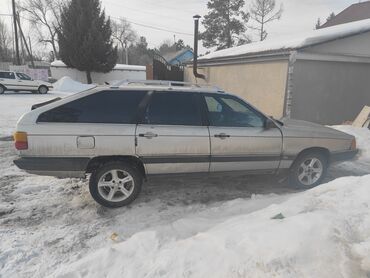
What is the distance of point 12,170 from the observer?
234 inches

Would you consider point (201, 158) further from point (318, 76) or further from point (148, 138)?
point (318, 76)

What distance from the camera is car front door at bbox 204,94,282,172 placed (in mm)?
4602

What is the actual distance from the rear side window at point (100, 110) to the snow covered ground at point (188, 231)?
1.22m

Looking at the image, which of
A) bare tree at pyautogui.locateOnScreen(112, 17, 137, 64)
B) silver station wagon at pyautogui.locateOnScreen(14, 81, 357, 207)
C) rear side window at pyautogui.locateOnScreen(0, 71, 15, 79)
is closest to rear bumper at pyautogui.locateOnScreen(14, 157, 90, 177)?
silver station wagon at pyautogui.locateOnScreen(14, 81, 357, 207)

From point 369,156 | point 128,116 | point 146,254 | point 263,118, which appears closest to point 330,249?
point 146,254

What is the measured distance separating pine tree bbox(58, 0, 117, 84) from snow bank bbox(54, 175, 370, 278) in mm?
30762

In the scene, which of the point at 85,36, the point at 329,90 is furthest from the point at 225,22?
the point at 329,90

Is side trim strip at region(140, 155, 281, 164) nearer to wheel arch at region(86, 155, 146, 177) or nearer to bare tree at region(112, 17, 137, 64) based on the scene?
wheel arch at region(86, 155, 146, 177)

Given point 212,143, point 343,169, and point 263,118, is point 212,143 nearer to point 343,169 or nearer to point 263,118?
point 263,118

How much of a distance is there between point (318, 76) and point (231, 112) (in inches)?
245

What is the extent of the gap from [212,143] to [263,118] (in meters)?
0.92

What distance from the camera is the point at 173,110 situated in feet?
14.8

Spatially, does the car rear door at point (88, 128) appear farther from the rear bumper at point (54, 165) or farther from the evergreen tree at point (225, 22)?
the evergreen tree at point (225, 22)

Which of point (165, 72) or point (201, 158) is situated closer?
point (201, 158)
